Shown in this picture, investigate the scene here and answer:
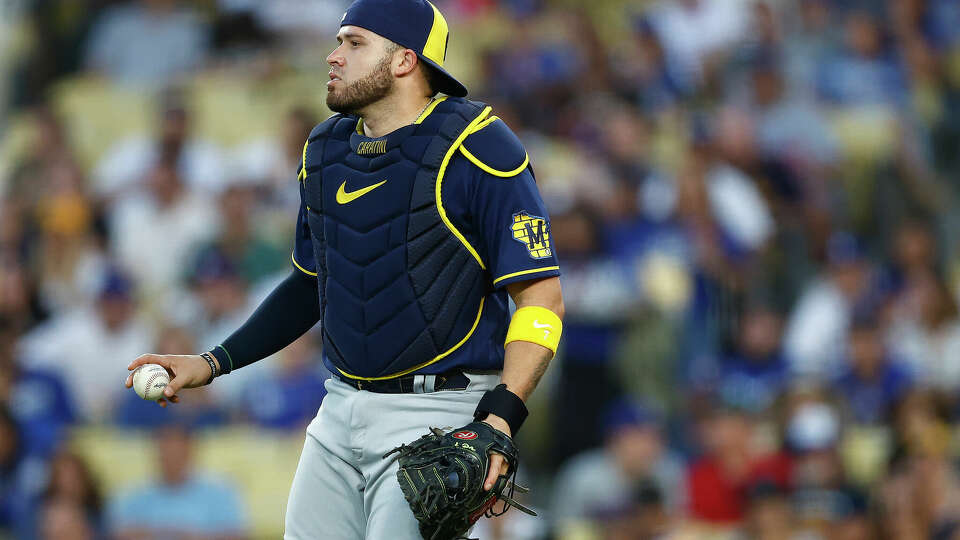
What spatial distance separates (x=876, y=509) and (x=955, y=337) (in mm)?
1598

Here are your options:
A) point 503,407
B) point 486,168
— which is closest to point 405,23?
point 486,168

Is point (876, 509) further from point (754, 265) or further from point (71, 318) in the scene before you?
point (71, 318)

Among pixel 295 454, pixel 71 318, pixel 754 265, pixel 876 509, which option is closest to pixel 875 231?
pixel 754 265

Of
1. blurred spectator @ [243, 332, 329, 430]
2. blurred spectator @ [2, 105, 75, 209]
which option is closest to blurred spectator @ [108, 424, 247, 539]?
blurred spectator @ [243, 332, 329, 430]

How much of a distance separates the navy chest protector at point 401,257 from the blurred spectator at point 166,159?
658 centimetres

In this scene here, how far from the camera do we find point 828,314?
9273 mm

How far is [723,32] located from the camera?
11.8 m

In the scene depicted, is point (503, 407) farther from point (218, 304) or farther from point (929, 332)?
point (929, 332)

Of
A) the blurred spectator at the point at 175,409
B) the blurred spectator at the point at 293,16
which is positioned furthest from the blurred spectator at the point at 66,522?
the blurred spectator at the point at 293,16

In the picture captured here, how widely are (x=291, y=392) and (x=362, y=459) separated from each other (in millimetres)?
4884

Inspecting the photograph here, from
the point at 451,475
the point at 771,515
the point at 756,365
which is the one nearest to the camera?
the point at 451,475

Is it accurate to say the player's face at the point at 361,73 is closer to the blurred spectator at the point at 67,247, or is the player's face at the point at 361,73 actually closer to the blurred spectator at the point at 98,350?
Answer: the blurred spectator at the point at 98,350

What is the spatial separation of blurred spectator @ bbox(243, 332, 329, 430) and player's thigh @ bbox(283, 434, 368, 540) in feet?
15.2

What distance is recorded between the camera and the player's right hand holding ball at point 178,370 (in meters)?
3.92
